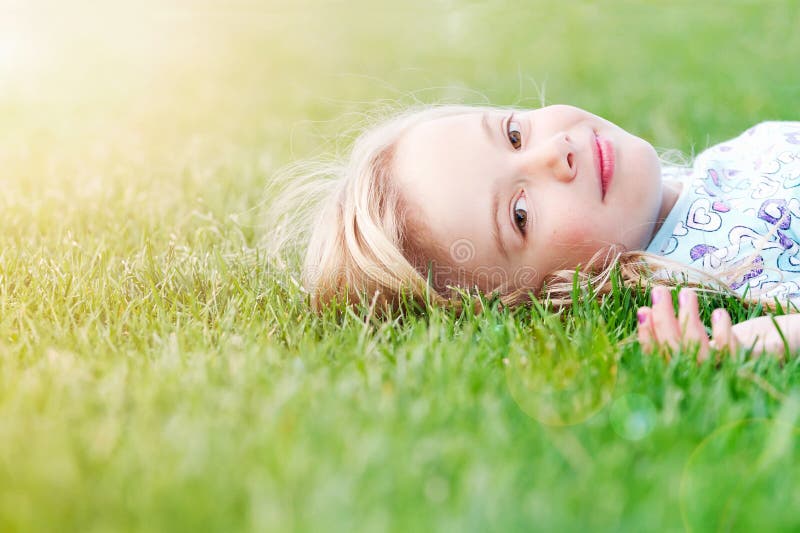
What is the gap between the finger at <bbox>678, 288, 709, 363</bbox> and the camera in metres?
1.77

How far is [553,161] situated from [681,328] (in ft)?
2.10

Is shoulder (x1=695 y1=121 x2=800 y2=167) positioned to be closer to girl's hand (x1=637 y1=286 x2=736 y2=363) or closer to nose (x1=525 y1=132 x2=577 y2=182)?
nose (x1=525 y1=132 x2=577 y2=182)

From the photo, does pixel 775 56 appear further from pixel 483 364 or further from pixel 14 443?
pixel 14 443

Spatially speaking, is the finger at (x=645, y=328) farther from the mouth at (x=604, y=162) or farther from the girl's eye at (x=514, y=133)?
the girl's eye at (x=514, y=133)

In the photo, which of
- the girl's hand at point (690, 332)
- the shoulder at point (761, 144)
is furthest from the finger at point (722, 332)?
the shoulder at point (761, 144)

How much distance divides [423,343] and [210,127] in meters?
3.52

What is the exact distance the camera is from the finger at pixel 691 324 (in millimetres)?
1767

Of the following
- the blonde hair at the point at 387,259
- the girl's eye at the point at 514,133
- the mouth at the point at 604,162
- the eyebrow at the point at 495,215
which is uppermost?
the girl's eye at the point at 514,133

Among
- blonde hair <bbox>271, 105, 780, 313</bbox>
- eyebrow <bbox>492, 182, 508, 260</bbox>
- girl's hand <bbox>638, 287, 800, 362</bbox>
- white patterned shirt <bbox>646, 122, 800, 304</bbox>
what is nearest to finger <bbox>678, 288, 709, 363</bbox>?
girl's hand <bbox>638, 287, 800, 362</bbox>

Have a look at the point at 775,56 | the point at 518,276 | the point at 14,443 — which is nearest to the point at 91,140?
the point at 518,276

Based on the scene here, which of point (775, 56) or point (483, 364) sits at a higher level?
point (775, 56)

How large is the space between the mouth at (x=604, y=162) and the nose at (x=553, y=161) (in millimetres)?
93

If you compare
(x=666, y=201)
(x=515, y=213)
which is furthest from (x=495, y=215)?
(x=666, y=201)

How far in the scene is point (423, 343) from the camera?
183 centimetres
